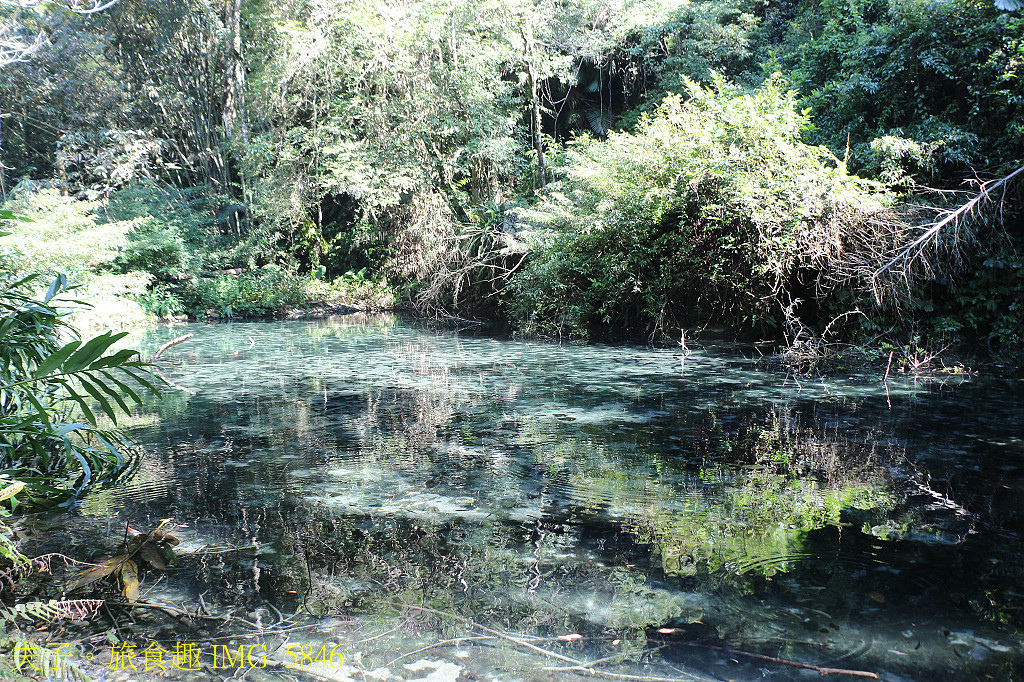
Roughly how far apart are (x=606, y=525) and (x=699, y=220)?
24.9 ft

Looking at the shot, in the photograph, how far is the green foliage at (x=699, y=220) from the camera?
9305 millimetres

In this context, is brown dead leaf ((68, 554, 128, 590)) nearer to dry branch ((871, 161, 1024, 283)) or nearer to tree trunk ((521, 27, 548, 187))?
dry branch ((871, 161, 1024, 283))

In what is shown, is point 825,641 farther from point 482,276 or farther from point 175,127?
point 175,127

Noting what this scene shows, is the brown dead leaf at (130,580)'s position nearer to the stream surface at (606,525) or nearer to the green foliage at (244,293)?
the stream surface at (606,525)

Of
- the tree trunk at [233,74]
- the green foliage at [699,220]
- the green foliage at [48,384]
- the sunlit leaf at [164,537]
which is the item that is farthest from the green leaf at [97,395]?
the tree trunk at [233,74]

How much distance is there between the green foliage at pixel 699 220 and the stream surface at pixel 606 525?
9.27 ft

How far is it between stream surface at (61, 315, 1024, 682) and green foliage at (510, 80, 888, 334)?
283 centimetres

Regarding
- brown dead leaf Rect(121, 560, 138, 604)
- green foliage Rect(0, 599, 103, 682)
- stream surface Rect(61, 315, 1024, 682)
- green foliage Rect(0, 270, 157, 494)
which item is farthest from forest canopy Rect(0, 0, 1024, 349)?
green foliage Rect(0, 599, 103, 682)

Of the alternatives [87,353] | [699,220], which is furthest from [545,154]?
[87,353]

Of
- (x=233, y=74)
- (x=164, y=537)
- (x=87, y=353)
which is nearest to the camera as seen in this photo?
(x=87, y=353)

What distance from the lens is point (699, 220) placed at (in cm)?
1029

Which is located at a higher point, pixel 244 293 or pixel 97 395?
pixel 244 293

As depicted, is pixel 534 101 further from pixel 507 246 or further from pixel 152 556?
pixel 152 556

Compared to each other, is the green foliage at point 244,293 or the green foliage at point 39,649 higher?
the green foliage at point 244,293
